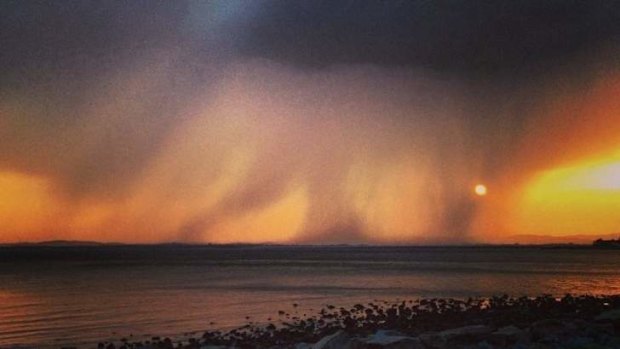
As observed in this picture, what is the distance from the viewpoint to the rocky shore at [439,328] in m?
18.4

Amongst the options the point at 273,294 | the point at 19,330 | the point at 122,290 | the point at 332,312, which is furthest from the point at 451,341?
the point at 122,290

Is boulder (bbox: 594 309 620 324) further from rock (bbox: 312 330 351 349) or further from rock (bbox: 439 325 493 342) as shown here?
rock (bbox: 312 330 351 349)

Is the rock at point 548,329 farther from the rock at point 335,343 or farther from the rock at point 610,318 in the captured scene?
the rock at point 335,343

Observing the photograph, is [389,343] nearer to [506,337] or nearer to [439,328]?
[506,337]

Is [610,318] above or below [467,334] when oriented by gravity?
below

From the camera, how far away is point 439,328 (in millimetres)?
24688

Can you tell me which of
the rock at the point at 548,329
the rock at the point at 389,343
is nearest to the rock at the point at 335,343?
the rock at the point at 389,343

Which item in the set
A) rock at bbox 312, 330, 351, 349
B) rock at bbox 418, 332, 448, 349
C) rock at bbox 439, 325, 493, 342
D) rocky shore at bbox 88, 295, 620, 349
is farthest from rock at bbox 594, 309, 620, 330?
rock at bbox 312, 330, 351, 349

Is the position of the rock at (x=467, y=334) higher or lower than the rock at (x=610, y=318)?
higher

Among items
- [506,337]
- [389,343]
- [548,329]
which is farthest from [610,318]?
[389,343]

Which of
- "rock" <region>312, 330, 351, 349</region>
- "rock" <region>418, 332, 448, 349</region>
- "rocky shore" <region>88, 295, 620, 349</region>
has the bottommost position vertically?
"rocky shore" <region>88, 295, 620, 349</region>

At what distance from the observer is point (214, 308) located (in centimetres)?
3762

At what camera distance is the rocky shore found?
726 inches

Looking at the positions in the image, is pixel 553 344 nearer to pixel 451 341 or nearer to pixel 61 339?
pixel 451 341
